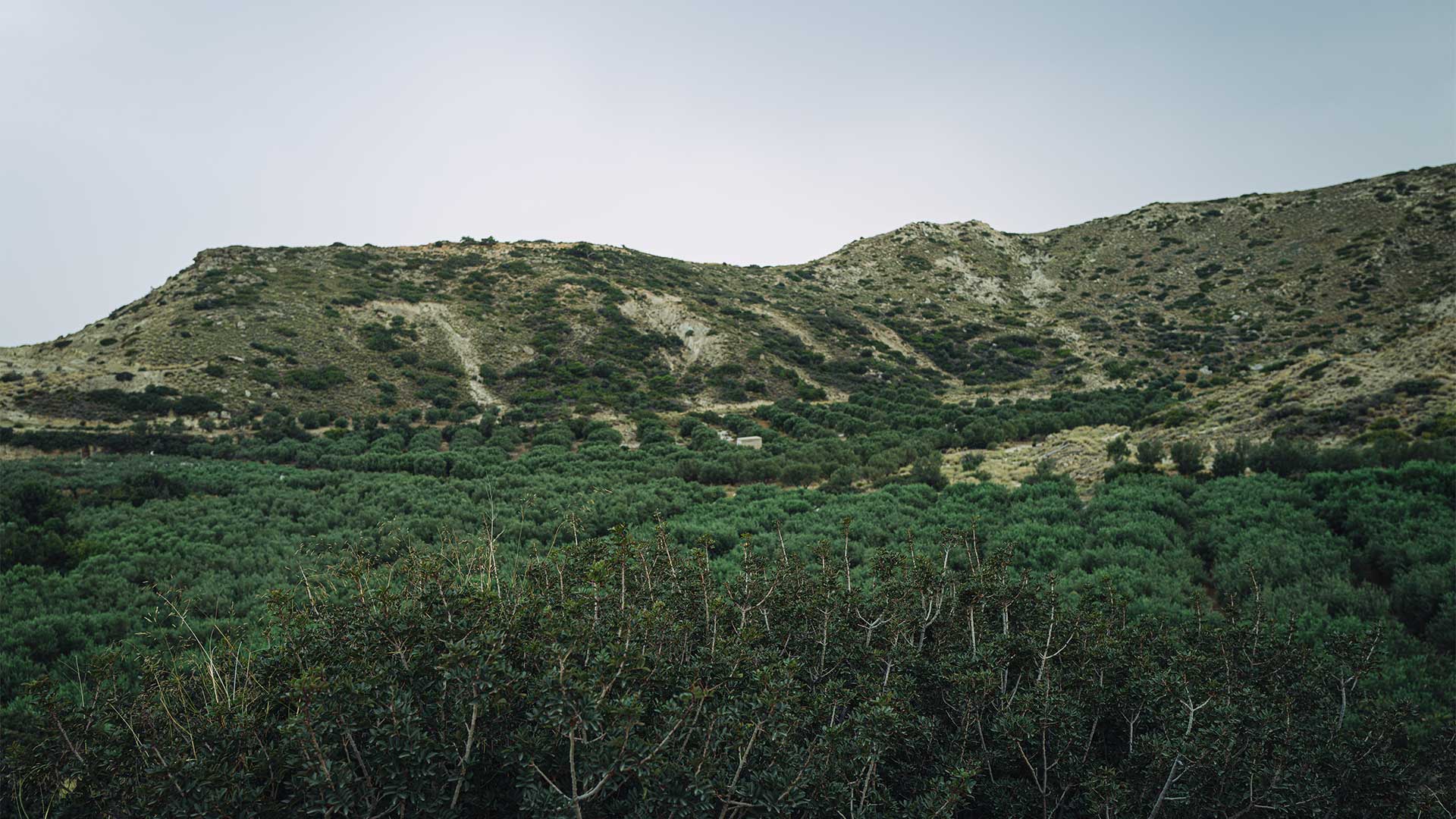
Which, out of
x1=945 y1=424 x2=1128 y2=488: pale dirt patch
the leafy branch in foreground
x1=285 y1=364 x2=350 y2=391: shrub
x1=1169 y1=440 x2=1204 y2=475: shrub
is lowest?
x1=945 y1=424 x2=1128 y2=488: pale dirt patch

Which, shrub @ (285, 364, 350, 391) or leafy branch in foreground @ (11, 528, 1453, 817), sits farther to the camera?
shrub @ (285, 364, 350, 391)

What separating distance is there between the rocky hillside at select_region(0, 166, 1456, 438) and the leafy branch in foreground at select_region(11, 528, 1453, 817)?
582 inches

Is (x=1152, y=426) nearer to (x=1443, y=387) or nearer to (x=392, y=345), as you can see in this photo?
(x=1443, y=387)

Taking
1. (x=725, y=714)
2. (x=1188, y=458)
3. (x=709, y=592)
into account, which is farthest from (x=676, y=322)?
(x=725, y=714)

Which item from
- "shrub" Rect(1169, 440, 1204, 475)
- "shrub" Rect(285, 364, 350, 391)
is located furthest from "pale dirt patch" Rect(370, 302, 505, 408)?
"shrub" Rect(1169, 440, 1204, 475)

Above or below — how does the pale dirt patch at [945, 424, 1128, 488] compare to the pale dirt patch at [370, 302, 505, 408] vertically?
below

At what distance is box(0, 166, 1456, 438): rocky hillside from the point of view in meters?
26.1

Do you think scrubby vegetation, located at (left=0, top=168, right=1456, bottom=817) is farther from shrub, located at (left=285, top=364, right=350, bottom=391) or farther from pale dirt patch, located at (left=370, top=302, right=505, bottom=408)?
pale dirt patch, located at (left=370, top=302, right=505, bottom=408)

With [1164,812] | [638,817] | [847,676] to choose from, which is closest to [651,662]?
[638,817]

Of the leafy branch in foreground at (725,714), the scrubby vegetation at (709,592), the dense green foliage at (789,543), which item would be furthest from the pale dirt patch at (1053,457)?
the leafy branch in foreground at (725,714)

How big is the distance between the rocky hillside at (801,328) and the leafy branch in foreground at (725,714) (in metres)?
14.8

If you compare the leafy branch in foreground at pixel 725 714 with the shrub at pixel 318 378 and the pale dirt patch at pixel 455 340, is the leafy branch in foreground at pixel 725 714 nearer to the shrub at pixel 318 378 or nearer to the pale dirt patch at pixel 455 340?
the pale dirt patch at pixel 455 340

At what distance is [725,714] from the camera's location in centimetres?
309

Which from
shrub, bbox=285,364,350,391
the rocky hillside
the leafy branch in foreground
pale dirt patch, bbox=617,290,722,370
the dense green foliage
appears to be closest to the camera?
the leafy branch in foreground
